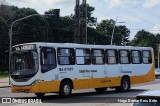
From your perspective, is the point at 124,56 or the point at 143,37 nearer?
the point at 124,56

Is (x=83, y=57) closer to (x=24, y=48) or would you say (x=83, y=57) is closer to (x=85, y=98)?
(x=85, y=98)

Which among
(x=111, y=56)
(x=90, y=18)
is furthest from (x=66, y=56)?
(x=90, y=18)

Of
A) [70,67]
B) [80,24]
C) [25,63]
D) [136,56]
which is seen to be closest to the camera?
[25,63]

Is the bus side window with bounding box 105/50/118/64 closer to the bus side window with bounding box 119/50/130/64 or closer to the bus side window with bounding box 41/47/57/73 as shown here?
the bus side window with bounding box 119/50/130/64

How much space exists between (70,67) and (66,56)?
65 cm

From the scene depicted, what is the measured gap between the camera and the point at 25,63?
19391 millimetres

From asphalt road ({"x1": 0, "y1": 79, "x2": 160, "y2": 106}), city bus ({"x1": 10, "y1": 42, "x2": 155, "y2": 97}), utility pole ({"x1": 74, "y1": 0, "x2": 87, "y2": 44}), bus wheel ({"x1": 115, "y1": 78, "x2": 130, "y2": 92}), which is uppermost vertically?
utility pole ({"x1": 74, "y1": 0, "x2": 87, "y2": 44})

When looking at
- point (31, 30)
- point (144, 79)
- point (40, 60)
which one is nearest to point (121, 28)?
point (31, 30)

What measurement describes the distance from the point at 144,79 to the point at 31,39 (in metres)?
54.0

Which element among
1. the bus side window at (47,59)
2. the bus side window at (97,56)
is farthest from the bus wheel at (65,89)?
the bus side window at (97,56)

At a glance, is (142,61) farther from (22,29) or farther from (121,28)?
(121,28)

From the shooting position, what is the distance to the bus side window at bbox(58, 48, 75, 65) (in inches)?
800

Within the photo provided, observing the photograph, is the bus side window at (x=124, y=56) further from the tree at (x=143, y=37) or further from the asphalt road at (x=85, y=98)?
the tree at (x=143, y=37)

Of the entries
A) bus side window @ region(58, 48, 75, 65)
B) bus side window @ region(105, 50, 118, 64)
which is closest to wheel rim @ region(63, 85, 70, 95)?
bus side window @ region(58, 48, 75, 65)
